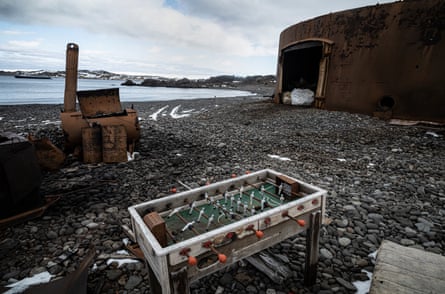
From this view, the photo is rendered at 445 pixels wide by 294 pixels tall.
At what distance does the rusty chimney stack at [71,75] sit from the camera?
7.11 meters

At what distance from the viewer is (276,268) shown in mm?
2729

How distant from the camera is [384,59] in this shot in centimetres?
998

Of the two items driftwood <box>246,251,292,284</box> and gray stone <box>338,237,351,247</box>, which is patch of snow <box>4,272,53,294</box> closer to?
driftwood <box>246,251,292,284</box>

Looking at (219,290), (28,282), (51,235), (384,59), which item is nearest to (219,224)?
(219,290)

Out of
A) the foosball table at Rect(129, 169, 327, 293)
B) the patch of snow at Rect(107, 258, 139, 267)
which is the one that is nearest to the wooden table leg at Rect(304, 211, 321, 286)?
the foosball table at Rect(129, 169, 327, 293)

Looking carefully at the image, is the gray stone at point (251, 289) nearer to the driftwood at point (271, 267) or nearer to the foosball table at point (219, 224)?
the driftwood at point (271, 267)

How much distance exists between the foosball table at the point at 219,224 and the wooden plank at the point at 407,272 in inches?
24.9

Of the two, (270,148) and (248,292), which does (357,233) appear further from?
(270,148)

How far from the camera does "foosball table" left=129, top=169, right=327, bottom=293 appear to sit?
1652 millimetres

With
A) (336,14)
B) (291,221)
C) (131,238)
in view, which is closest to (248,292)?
(291,221)

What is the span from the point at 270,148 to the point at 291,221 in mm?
5678

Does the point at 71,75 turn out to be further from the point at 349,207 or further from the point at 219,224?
the point at 349,207

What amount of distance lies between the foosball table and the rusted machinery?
187 inches

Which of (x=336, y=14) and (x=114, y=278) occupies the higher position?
(x=336, y=14)
